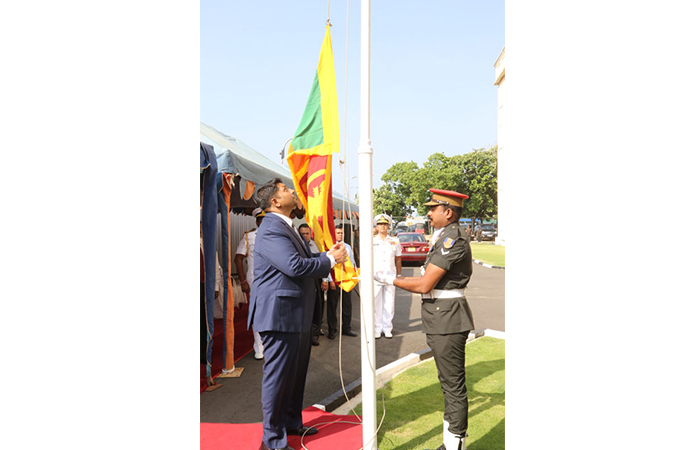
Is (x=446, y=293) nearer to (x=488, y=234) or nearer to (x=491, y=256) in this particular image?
(x=491, y=256)

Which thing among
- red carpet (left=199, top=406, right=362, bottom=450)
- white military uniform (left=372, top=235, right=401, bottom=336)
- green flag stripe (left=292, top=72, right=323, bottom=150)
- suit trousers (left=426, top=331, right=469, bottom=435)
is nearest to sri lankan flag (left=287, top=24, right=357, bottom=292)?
green flag stripe (left=292, top=72, right=323, bottom=150)

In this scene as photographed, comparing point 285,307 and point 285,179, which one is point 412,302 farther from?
point 285,307

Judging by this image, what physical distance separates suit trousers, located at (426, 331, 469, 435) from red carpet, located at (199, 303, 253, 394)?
2976 mm

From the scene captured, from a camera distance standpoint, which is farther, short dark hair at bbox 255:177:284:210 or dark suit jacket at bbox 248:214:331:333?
short dark hair at bbox 255:177:284:210

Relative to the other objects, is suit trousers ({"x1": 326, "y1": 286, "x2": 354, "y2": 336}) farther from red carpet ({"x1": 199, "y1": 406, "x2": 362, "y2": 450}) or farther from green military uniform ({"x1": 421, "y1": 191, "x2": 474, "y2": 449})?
green military uniform ({"x1": 421, "y1": 191, "x2": 474, "y2": 449})

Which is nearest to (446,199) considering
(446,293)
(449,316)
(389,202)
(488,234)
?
(446,293)

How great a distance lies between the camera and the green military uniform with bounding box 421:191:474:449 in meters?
3.08

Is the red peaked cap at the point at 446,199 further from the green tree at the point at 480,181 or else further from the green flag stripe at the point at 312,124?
the green tree at the point at 480,181

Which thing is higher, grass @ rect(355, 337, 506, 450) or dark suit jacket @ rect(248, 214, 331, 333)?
Answer: dark suit jacket @ rect(248, 214, 331, 333)

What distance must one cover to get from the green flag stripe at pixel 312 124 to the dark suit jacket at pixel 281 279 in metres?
0.67

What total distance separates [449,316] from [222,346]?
169 inches

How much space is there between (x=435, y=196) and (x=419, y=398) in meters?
2.23

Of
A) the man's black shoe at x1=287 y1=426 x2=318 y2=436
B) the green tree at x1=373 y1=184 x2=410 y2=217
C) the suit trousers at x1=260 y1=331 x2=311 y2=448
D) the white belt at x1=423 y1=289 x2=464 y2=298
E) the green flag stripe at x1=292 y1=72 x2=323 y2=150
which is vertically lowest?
the man's black shoe at x1=287 y1=426 x2=318 y2=436

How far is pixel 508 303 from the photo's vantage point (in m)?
2.50
